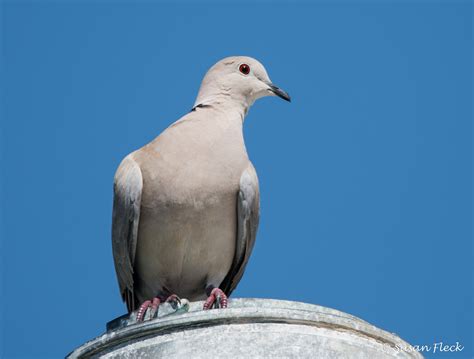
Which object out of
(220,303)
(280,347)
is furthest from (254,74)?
(280,347)

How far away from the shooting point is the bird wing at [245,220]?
7.46 m

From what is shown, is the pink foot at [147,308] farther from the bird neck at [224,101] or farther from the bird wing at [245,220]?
the bird neck at [224,101]

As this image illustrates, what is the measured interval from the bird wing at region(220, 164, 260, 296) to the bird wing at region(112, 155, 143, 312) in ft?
2.79

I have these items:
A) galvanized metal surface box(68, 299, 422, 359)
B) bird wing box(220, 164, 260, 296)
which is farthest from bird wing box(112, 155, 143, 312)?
galvanized metal surface box(68, 299, 422, 359)

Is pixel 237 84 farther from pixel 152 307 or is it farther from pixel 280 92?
pixel 152 307

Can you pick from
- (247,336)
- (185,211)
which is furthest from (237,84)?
(247,336)

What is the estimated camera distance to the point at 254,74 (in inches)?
335

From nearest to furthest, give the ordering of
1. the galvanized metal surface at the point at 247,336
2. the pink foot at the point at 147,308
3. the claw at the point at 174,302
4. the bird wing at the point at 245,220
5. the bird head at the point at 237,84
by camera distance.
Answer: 1. the galvanized metal surface at the point at 247,336
2. the pink foot at the point at 147,308
3. the claw at the point at 174,302
4. the bird wing at the point at 245,220
5. the bird head at the point at 237,84

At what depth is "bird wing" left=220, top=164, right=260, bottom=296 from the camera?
746cm

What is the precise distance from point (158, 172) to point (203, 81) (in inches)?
58.7

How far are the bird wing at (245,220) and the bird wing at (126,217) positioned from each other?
0.85 metres

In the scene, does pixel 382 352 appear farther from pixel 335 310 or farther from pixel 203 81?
pixel 203 81

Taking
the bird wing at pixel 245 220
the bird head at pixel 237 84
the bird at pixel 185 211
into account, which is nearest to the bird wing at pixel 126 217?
the bird at pixel 185 211

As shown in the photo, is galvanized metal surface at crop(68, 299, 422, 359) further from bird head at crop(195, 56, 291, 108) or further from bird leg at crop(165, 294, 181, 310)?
bird head at crop(195, 56, 291, 108)
